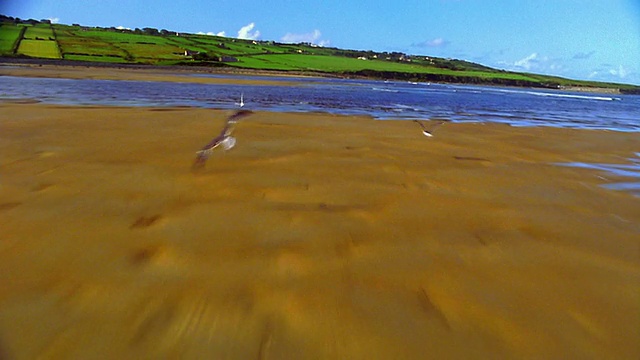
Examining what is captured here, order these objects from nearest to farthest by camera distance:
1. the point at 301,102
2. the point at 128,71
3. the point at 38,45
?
1. the point at 301,102
2. the point at 128,71
3. the point at 38,45

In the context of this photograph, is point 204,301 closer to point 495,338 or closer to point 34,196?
point 495,338

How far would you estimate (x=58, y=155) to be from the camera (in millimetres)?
5852

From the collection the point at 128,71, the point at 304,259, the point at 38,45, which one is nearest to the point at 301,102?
the point at 304,259

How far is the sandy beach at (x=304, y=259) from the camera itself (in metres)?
2.20

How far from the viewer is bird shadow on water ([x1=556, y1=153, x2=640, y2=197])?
582 cm

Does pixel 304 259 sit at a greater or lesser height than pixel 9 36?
lesser

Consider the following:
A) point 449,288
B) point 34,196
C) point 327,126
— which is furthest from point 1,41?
point 449,288

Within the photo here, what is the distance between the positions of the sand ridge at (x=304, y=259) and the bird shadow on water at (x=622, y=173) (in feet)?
1.12

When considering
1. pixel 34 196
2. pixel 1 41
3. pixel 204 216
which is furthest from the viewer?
pixel 1 41

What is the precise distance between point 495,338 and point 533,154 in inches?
271

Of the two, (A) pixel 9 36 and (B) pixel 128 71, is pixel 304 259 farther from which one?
(A) pixel 9 36

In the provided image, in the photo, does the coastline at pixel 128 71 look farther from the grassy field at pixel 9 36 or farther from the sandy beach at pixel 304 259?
the sandy beach at pixel 304 259

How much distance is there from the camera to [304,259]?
308cm

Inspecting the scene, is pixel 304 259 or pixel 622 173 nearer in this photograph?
pixel 304 259
